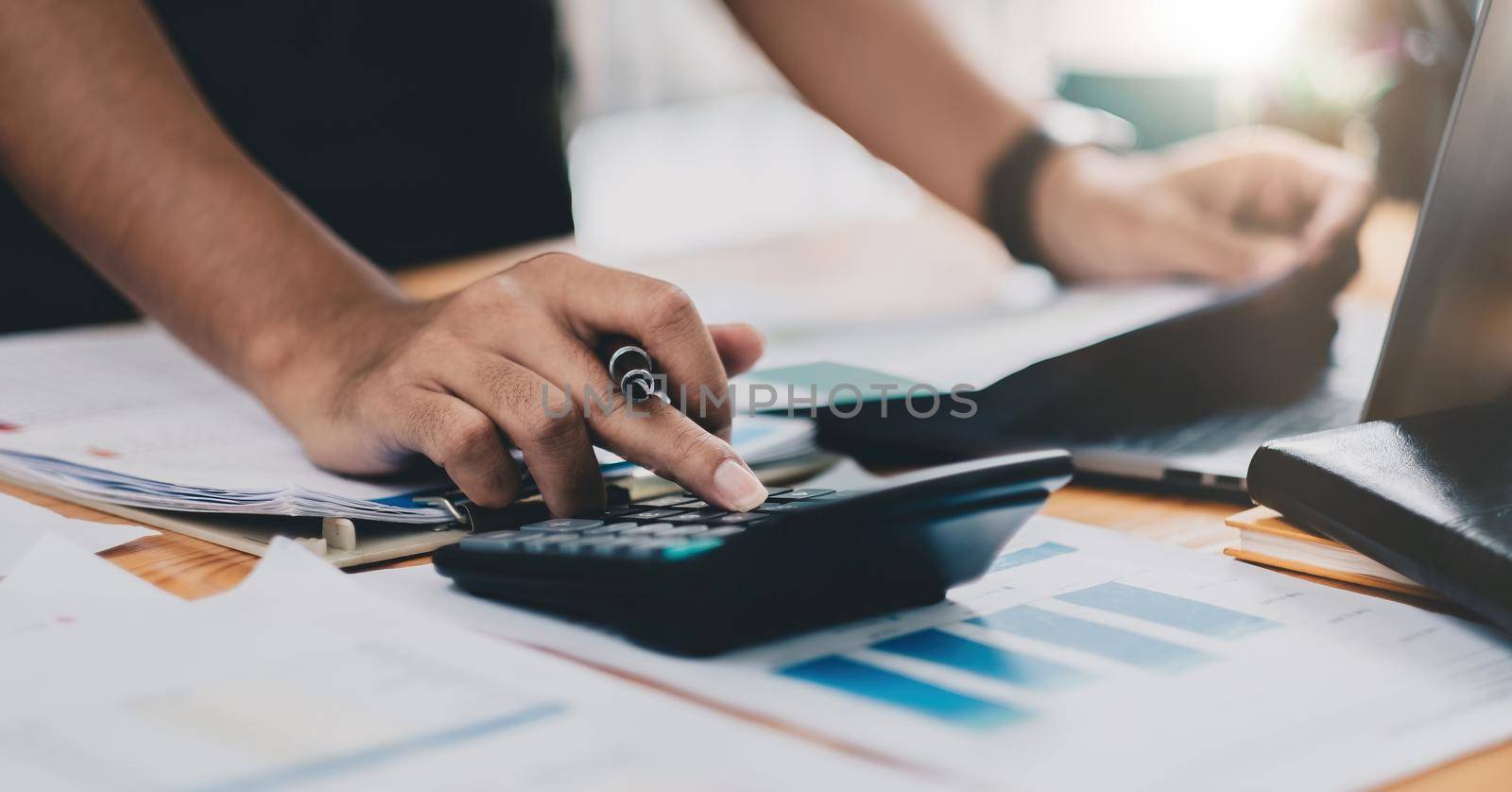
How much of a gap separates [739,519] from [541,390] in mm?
145

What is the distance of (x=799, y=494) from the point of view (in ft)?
1.52

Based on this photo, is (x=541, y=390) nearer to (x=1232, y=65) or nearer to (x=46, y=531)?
(x=46, y=531)

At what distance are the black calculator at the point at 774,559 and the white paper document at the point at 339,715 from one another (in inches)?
1.3

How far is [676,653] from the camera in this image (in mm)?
395

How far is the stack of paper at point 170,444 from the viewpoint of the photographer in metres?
0.52

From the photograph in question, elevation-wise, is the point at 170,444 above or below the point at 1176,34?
below

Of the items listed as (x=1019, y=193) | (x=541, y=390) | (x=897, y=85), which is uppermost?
(x=897, y=85)

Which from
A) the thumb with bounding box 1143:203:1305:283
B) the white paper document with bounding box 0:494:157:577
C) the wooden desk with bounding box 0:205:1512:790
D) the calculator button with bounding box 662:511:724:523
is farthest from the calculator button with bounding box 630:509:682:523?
the thumb with bounding box 1143:203:1305:283

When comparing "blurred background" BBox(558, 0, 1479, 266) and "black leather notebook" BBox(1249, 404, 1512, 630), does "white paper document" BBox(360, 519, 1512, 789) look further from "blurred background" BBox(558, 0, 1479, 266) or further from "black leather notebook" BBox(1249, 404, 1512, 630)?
"blurred background" BBox(558, 0, 1479, 266)

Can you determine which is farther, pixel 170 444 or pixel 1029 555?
pixel 170 444

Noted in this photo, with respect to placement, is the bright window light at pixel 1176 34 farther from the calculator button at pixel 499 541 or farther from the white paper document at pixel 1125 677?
the calculator button at pixel 499 541

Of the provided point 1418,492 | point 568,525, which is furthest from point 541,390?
point 1418,492

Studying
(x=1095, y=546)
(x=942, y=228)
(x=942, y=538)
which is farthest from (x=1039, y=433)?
(x=942, y=228)

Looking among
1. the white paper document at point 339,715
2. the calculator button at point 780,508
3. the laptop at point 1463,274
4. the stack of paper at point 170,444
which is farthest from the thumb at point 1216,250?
the white paper document at point 339,715
